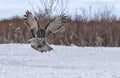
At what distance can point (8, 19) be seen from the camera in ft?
58.3

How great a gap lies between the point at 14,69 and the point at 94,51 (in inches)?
164

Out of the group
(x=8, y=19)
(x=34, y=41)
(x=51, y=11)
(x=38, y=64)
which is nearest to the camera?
(x=38, y=64)

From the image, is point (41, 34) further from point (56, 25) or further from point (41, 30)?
point (56, 25)

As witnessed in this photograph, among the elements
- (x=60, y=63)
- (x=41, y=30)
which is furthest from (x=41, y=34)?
(x=60, y=63)

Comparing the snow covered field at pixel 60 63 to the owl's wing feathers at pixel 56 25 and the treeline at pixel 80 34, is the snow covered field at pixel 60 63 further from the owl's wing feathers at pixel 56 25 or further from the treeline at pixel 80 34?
the treeline at pixel 80 34

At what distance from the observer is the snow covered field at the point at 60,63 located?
257 inches

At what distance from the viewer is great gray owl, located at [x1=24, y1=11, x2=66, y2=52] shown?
9.00m

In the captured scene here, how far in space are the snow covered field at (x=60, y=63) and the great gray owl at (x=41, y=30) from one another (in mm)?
252

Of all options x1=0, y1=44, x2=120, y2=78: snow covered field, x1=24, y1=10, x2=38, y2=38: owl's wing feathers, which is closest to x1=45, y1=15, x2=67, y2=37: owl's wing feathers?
x1=24, y1=10, x2=38, y2=38: owl's wing feathers

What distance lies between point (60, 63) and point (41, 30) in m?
1.44

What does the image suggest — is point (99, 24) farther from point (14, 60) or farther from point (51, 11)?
point (14, 60)

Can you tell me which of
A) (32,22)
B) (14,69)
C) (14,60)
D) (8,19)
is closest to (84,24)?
(8,19)

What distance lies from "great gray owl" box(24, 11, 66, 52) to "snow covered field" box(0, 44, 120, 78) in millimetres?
252

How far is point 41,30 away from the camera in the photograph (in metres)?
9.49
